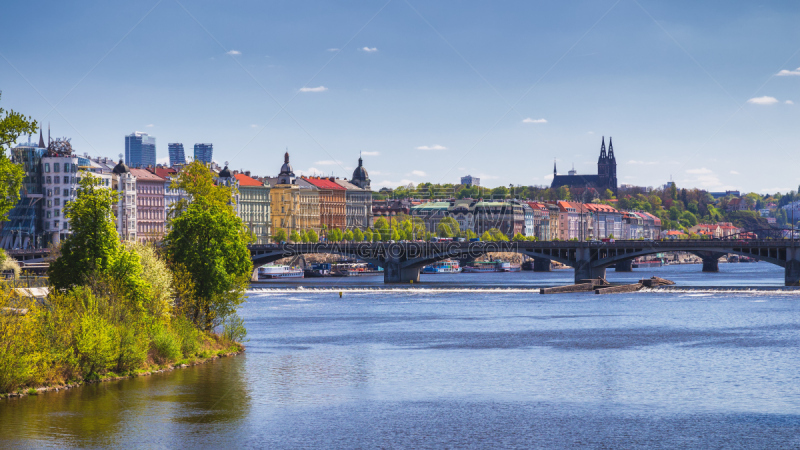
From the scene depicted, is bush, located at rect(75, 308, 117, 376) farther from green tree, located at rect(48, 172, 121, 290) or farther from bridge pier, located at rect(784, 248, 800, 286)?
bridge pier, located at rect(784, 248, 800, 286)

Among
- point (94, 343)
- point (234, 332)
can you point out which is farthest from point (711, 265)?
point (94, 343)

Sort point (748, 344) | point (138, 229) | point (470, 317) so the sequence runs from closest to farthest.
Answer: point (748, 344) → point (470, 317) → point (138, 229)

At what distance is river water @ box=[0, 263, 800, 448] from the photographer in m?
38.2

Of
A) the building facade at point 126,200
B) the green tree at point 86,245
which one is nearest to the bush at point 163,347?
the green tree at point 86,245

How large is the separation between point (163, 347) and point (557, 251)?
89974 millimetres

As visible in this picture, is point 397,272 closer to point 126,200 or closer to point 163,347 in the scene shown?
point 126,200

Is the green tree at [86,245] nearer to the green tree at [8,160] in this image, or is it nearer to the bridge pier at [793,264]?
the green tree at [8,160]

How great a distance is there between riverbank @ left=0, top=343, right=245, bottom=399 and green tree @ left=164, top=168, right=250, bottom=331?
→ 2028 mm

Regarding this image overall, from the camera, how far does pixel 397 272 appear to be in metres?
142

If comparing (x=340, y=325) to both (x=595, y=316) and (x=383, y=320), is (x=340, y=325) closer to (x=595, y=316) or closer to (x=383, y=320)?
(x=383, y=320)

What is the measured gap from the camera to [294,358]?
58.4 m

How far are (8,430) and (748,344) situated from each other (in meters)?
43.4

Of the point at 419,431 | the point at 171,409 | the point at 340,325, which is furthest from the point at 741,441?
the point at 340,325

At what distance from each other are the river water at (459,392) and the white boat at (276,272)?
85.9 metres
